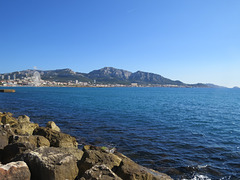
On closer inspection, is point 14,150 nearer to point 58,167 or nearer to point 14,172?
point 14,172

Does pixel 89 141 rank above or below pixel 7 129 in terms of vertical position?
below

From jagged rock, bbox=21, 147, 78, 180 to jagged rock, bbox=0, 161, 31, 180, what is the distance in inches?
19.7

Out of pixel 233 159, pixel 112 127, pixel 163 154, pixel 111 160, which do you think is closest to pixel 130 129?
pixel 112 127

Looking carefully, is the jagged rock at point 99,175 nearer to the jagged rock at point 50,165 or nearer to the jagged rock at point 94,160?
the jagged rock at point 50,165

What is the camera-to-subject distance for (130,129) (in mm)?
20734

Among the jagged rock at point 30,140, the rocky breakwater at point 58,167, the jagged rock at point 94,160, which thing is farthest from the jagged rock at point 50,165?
the jagged rock at point 30,140

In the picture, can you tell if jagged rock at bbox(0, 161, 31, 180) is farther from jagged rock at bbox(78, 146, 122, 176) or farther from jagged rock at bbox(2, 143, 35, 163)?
jagged rock at bbox(2, 143, 35, 163)

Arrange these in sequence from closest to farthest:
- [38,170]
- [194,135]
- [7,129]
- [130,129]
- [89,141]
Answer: [38,170]
[7,129]
[89,141]
[194,135]
[130,129]

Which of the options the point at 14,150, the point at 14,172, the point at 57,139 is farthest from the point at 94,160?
the point at 57,139

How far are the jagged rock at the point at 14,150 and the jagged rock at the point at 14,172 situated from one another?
231cm

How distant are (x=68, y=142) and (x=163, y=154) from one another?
7753 millimetres

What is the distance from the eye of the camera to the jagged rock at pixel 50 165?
19.4ft

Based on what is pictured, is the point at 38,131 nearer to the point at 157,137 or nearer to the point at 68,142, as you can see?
the point at 68,142

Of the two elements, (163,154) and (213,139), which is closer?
(163,154)
